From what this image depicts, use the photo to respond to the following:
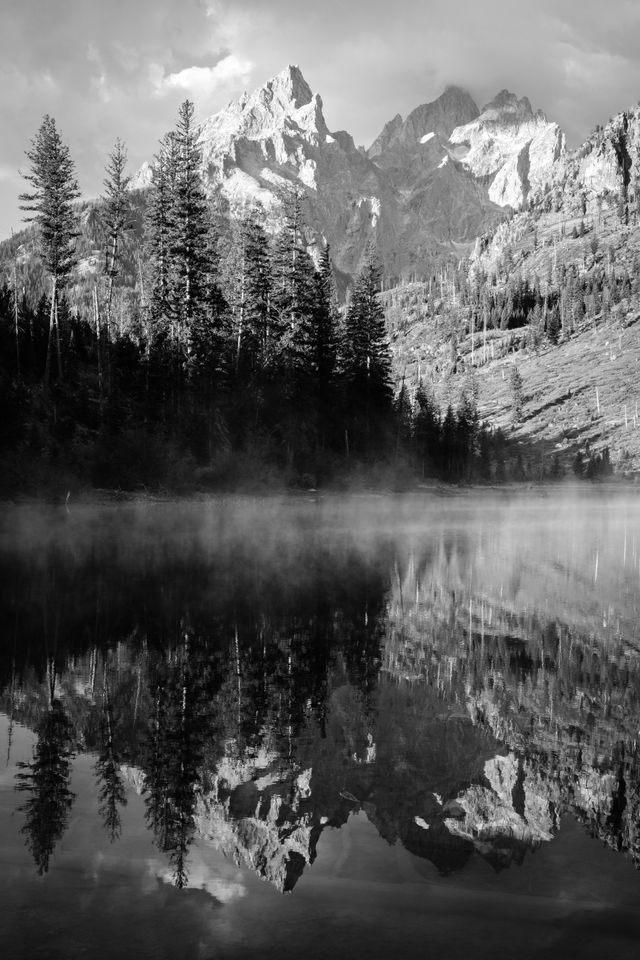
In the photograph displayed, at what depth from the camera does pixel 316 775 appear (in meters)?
6.91

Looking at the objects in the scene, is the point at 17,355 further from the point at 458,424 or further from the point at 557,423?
the point at 557,423

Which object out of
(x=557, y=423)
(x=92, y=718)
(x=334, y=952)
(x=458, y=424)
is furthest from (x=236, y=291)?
(x=557, y=423)

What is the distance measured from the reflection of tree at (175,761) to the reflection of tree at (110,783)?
0.81 ft

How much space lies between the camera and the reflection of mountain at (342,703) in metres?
6.04

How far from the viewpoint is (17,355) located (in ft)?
180

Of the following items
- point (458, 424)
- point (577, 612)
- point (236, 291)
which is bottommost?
point (577, 612)

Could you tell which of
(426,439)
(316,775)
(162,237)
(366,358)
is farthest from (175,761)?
(426,439)

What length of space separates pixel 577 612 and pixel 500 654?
4.49 metres

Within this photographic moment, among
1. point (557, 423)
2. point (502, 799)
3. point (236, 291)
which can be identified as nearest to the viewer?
Answer: point (502, 799)

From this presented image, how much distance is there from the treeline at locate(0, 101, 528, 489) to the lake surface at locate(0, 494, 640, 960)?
91.3ft

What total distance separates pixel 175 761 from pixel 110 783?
684mm

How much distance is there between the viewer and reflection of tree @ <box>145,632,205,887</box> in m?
5.61

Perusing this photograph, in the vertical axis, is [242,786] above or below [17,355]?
below

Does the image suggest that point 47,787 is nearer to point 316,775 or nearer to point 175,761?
point 175,761
